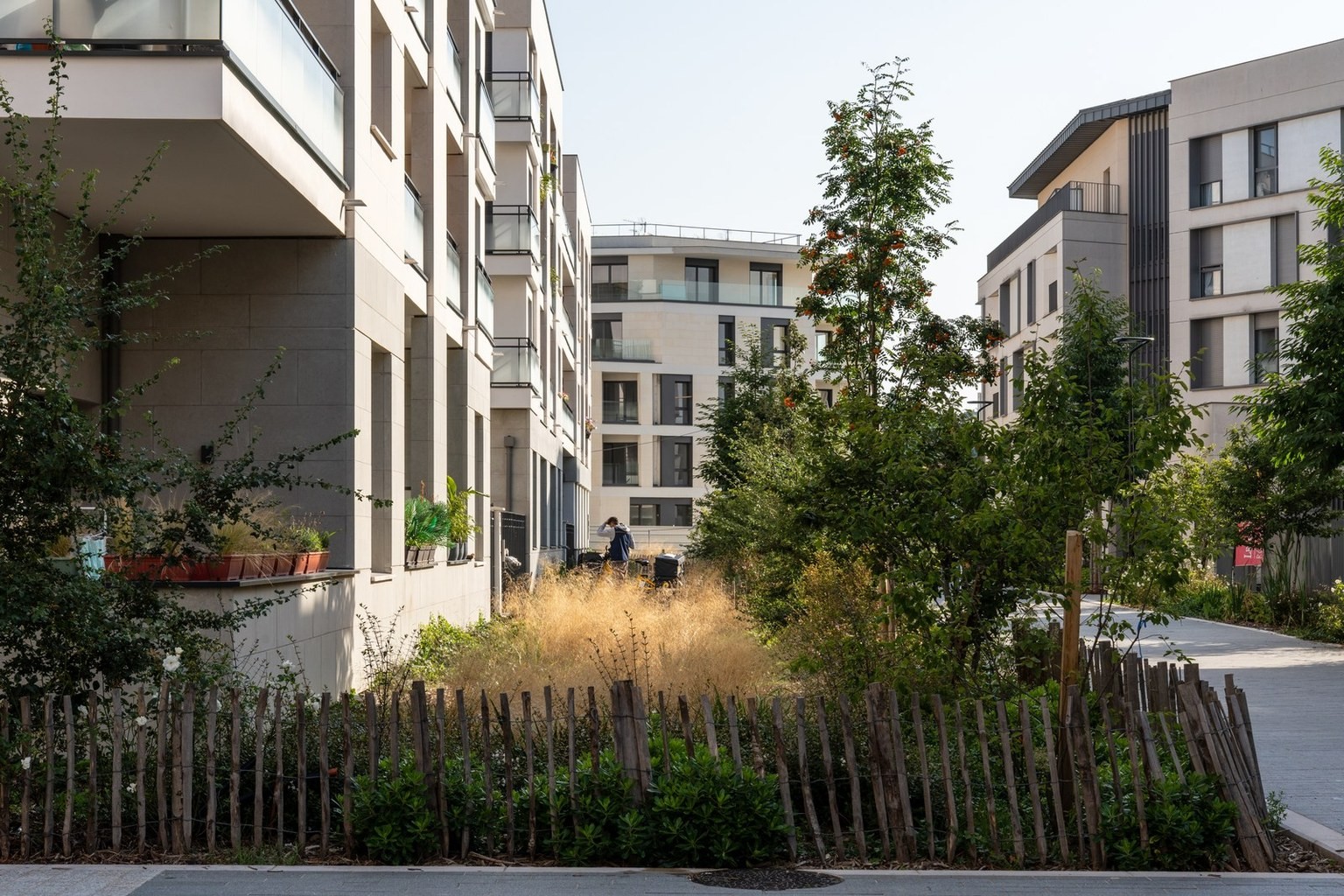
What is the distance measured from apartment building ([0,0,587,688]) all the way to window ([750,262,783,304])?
50.6 meters

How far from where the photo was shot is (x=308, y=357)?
1335 cm

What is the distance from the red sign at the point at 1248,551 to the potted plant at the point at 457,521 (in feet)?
55.5

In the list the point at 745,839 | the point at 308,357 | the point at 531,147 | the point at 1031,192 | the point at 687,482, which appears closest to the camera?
the point at 745,839

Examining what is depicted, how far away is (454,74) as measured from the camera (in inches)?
816

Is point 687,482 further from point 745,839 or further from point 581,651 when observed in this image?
point 745,839

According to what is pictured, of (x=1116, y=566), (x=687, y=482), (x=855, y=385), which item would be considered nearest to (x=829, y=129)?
(x=855, y=385)

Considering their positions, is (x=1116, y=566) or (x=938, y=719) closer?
(x=938, y=719)

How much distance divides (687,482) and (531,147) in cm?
4035

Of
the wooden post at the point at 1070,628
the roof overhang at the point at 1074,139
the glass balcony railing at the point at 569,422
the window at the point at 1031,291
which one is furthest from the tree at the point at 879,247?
the window at the point at 1031,291

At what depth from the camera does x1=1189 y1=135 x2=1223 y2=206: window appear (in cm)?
4422

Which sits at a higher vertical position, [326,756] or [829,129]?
[829,129]

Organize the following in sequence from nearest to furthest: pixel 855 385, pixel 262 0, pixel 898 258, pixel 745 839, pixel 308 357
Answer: pixel 745 839 → pixel 262 0 → pixel 308 357 → pixel 855 385 → pixel 898 258

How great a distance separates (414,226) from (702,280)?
54.0m

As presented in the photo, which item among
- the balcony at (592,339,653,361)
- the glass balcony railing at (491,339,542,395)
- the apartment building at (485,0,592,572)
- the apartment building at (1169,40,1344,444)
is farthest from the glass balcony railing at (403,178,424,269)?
the balcony at (592,339,653,361)
